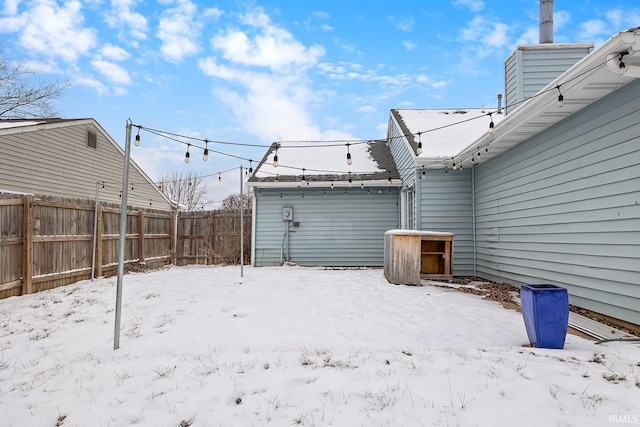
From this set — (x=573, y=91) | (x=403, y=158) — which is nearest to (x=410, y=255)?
(x=403, y=158)

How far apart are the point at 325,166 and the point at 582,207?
7574 mm

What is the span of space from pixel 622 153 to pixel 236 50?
965 centimetres

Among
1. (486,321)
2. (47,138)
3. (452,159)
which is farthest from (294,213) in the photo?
(47,138)

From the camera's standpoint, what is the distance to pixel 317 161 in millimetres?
11820

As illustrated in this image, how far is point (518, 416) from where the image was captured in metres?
2.01

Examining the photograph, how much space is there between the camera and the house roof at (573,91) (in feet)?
11.0

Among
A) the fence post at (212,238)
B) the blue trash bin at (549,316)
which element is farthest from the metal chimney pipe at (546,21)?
the fence post at (212,238)

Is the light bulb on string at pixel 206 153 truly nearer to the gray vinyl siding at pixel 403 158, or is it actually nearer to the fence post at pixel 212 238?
the gray vinyl siding at pixel 403 158

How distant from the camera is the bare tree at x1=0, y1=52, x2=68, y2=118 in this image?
14.4 m

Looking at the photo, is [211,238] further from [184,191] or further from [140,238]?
[184,191]

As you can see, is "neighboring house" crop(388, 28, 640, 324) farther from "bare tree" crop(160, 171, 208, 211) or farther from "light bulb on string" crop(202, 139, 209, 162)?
"bare tree" crop(160, 171, 208, 211)

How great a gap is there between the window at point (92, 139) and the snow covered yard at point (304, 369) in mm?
8742

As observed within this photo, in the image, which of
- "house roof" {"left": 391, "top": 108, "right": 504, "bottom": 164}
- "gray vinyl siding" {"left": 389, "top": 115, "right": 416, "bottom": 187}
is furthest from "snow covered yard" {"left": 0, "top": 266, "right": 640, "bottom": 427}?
"gray vinyl siding" {"left": 389, "top": 115, "right": 416, "bottom": 187}

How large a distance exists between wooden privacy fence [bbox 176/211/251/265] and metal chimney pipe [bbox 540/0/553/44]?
376 inches
